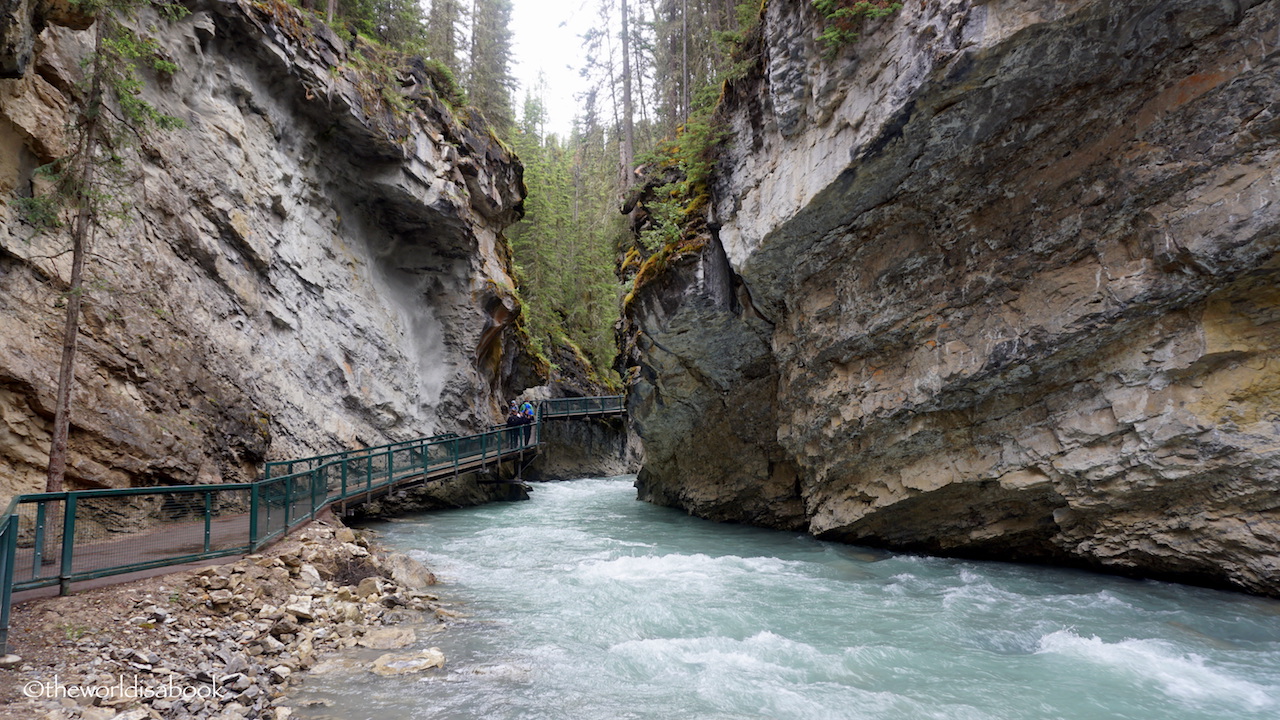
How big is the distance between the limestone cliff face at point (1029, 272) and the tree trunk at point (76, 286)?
30.6 ft

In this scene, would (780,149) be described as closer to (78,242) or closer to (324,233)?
(78,242)

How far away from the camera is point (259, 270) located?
13234 mm

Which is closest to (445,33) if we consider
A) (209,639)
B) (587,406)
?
(587,406)

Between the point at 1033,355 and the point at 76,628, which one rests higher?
the point at 1033,355

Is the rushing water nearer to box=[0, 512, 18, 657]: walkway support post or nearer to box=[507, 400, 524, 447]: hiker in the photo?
box=[0, 512, 18, 657]: walkway support post

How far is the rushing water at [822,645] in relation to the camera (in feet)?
15.2

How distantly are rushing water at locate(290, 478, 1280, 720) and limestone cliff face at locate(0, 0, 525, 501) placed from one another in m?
5.39

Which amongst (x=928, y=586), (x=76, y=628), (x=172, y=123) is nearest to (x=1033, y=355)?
(x=928, y=586)

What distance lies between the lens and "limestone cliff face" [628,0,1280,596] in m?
6.74

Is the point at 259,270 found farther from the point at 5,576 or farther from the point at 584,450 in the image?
the point at 584,450

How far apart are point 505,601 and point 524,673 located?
2514 mm

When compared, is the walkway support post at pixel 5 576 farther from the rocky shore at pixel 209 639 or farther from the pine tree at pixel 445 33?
the pine tree at pixel 445 33

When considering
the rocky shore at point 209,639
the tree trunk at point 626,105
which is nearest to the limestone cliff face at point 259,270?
the rocky shore at point 209,639

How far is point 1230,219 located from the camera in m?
6.54
